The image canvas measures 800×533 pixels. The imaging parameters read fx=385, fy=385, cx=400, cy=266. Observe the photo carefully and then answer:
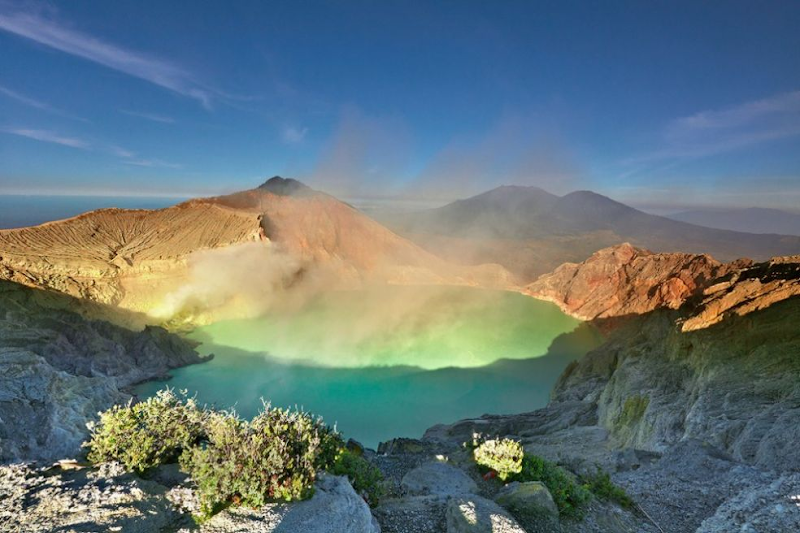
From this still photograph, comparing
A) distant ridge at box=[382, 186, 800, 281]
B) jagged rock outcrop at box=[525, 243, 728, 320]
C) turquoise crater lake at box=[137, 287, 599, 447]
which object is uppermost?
distant ridge at box=[382, 186, 800, 281]

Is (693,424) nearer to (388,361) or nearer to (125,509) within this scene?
(125,509)

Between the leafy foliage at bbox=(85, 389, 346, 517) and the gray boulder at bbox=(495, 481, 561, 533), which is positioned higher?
the leafy foliage at bbox=(85, 389, 346, 517)

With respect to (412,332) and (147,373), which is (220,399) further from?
(412,332)

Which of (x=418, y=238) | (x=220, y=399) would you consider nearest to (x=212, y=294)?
(x=220, y=399)

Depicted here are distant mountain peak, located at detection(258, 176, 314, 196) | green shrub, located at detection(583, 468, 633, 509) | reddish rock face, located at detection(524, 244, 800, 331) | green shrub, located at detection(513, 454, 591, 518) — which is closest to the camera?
green shrub, located at detection(513, 454, 591, 518)

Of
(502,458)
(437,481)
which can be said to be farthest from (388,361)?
(437,481)

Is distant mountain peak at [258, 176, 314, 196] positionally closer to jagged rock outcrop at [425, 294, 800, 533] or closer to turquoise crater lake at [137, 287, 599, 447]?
turquoise crater lake at [137, 287, 599, 447]

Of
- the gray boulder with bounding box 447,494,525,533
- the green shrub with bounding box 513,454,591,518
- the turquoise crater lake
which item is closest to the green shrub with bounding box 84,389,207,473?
the gray boulder with bounding box 447,494,525,533
